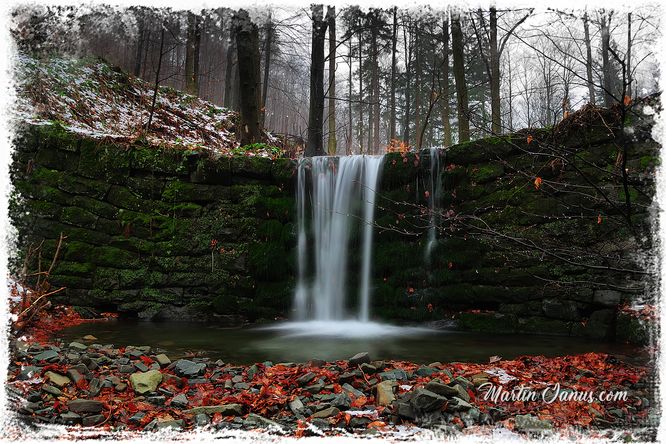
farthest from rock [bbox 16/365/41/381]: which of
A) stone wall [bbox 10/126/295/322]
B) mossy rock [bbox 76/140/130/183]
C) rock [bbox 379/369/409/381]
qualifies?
mossy rock [bbox 76/140/130/183]

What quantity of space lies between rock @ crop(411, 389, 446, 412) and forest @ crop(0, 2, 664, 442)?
1cm

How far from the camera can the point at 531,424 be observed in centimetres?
237

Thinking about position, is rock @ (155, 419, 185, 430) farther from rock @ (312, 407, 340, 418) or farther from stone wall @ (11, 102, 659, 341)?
stone wall @ (11, 102, 659, 341)

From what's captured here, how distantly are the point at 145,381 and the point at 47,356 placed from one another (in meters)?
1.10

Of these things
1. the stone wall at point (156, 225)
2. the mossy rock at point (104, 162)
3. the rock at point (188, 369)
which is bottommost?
the rock at point (188, 369)

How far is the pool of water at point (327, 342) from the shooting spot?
15.3 feet

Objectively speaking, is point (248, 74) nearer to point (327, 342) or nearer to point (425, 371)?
point (327, 342)

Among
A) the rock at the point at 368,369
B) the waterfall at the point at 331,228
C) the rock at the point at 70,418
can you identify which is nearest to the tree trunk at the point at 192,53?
the waterfall at the point at 331,228

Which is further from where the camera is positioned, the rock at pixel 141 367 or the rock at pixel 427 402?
the rock at pixel 141 367

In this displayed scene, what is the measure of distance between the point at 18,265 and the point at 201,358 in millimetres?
4383

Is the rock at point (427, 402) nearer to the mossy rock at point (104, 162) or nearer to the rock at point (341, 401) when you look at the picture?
the rock at point (341, 401)

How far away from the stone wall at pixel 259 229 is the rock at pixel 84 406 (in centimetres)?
461

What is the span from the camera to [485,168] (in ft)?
21.8

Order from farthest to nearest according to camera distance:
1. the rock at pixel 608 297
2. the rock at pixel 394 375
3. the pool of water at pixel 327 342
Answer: the rock at pixel 608 297
the pool of water at pixel 327 342
the rock at pixel 394 375
